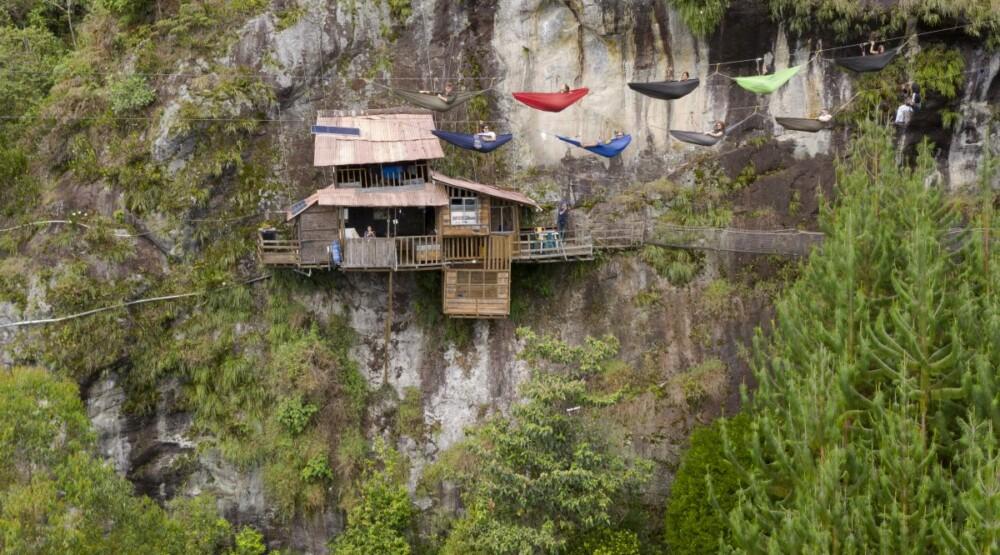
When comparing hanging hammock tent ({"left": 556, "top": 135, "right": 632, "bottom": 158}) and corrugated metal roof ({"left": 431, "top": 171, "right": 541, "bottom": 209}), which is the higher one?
hanging hammock tent ({"left": 556, "top": 135, "right": 632, "bottom": 158})

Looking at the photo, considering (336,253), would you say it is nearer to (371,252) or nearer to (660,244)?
(371,252)

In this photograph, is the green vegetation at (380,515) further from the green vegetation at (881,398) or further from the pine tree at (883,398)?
the pine tree at (883,398)

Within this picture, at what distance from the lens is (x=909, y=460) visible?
2016 centimetres

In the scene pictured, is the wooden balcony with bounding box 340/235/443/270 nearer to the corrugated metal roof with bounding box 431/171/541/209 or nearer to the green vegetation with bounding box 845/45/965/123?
the corrugated metal roof with bounding box 431/171/541/209

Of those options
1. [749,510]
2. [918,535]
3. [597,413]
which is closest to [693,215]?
[597,413]

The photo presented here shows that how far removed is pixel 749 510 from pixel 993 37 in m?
15.7

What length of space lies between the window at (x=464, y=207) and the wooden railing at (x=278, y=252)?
15.0ft

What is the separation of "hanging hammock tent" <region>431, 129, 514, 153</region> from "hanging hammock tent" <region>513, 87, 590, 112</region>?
4.60 feet

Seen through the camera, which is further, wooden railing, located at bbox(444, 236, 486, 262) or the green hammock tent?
wooden railing, located at bbox(444, 236, 486, 262)

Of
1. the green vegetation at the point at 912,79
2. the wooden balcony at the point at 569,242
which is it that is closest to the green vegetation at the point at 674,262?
the wooden balcony at the point at 569,242

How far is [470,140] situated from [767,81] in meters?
8.17

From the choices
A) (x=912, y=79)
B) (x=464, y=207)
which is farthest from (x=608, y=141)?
(x=912, y=79)

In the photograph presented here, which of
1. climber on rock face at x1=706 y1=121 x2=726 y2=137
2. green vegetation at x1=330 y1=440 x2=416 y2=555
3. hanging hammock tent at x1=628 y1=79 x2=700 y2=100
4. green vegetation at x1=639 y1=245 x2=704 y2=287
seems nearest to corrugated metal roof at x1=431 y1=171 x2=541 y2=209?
green vegetation at x1=639 y1=245 x2=704 y2=287

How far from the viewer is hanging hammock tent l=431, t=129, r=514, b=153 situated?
3080 centimetres
